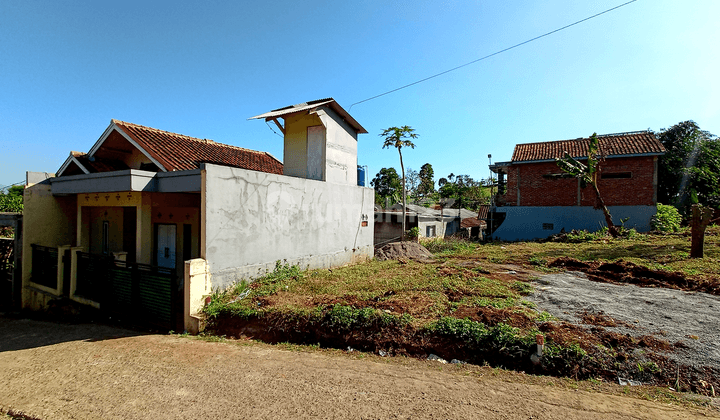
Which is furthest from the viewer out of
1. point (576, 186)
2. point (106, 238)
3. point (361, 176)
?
point (576, 186)

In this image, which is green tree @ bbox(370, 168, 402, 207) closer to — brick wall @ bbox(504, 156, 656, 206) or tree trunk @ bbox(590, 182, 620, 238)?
brick wall @ bbox(504, 156, 656, 206)

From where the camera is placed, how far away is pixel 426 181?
172ft

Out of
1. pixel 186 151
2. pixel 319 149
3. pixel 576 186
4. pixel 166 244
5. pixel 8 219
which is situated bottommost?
pixel 166 244

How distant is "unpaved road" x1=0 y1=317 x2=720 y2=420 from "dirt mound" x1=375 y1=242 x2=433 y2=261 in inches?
362

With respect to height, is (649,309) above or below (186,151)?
below

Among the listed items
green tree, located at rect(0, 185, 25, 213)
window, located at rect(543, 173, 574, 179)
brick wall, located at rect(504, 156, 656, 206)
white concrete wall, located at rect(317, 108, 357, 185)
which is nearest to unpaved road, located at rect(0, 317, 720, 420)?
white concrete wall, located at rect(317, 108, 357, 185)

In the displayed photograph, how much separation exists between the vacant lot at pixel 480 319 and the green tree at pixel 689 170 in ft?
54.1

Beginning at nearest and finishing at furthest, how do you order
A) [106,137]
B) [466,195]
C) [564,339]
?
[564,339] → [106,137] → [466,195]

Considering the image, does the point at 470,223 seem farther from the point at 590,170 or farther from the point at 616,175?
the point at 590,170

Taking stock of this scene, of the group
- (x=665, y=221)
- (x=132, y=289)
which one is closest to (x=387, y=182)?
(x=665, y=221)

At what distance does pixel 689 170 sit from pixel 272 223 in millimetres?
27751

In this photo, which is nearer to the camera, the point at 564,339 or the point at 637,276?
the point at 564,339

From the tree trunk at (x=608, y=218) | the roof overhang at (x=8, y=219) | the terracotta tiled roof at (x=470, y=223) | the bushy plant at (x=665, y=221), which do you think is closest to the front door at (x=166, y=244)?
the roof overhang at (x=8, y=219)

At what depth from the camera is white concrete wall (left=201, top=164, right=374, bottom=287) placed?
25.7ft
